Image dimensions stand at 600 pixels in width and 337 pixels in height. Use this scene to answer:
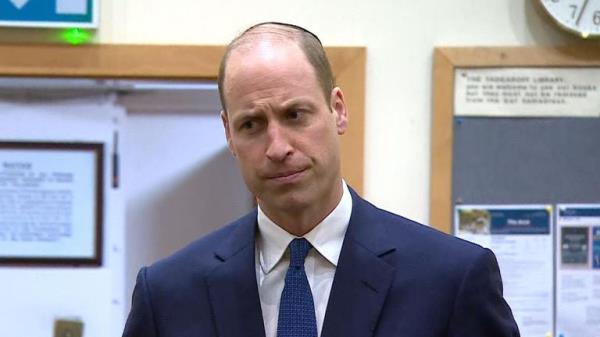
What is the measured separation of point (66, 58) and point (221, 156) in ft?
1.76

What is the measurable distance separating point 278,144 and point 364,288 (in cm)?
22

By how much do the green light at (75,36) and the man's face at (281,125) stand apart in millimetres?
784

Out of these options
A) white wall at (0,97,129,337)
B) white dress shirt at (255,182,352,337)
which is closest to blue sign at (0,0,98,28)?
white wall at (0,97,129,337)

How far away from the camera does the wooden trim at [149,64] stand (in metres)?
1.74

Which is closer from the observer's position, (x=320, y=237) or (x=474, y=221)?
(x=320, y=237)

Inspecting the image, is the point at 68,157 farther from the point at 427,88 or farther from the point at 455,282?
the point at 455,282

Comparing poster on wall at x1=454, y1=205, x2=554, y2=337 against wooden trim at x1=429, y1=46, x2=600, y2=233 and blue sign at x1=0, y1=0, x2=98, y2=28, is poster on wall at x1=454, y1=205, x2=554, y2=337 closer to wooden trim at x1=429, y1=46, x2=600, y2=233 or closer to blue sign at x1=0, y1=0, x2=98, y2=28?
wooden trim at x1=429, y1=46, x2=600, y2=233

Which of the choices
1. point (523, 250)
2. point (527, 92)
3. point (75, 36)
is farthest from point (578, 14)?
point (75, 36)

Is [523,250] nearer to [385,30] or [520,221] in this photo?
[520,221]

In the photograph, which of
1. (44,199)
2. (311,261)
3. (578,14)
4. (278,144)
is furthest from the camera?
(44,199)

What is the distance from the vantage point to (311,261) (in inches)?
43.8

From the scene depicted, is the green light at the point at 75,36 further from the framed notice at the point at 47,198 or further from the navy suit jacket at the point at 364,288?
the navy suit jacket at the point at 364,288

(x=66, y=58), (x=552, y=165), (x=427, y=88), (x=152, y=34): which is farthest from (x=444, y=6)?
(x=66, y=58)

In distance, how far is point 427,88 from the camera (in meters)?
1.76
